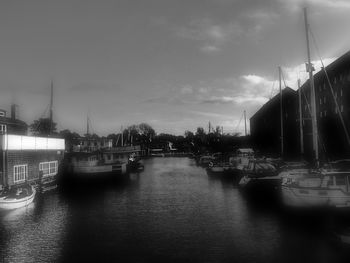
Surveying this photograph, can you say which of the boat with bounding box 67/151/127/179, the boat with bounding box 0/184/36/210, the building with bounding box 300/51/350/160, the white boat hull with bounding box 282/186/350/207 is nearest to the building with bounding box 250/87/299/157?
the building with bounding box 300/51/350/160

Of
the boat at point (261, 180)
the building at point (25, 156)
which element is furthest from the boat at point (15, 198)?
the boat at point (261, 180)

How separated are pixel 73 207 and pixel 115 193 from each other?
36.5 ft

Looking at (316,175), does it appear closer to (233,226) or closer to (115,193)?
(233,226)

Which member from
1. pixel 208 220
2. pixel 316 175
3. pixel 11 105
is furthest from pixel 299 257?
pixel 11 105

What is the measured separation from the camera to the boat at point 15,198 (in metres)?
30.8

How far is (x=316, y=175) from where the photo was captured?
30.2m

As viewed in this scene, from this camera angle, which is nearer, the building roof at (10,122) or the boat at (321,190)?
the boat at (321,190)

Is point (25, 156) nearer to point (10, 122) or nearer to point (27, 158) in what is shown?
point (27, 158)

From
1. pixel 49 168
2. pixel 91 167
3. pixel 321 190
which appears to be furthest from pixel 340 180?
pixel 91 167

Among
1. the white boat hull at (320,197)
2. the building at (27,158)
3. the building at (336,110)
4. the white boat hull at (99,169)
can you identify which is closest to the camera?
the white boat hull at (320,197)

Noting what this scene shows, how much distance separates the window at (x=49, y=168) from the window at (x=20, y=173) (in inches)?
222

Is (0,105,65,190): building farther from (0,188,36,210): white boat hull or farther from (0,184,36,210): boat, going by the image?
(0,188,36,210): white boat hull

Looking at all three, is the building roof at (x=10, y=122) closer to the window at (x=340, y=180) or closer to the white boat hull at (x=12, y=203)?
the white boat hull at (x=12, y=203)

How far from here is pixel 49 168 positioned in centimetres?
5391
